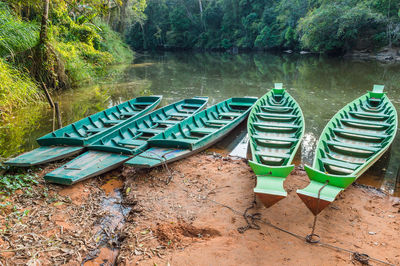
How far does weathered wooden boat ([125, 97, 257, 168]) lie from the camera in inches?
235

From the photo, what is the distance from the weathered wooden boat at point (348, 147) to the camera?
397 cm

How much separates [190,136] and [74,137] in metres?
3.05

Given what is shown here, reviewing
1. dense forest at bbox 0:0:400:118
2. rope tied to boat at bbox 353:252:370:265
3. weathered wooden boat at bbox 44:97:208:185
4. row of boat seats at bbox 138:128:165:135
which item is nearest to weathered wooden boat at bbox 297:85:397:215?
rope tied to boat at bbox 353:252:370:265

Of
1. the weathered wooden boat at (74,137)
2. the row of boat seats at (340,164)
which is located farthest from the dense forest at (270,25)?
the weathered wooden boat at (74,137)

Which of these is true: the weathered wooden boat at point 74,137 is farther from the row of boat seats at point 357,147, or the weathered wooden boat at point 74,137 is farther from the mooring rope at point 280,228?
the row of boat seats at point 357,147

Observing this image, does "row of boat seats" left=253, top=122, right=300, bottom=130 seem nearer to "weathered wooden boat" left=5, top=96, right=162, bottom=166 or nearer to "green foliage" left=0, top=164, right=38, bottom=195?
"weathered wooden boat" left=5, top=96, right=162, bottom=166

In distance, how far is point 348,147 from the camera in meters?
5.90

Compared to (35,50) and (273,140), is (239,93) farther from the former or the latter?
(35,50)

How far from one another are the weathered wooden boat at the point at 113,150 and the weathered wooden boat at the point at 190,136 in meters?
0.34

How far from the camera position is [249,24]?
3984 centimetres

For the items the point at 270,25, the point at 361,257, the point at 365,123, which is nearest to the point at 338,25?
the point at 270,25

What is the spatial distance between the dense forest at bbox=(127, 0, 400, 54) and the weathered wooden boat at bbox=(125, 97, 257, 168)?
21343mm

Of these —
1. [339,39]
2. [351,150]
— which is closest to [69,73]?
[351,150]

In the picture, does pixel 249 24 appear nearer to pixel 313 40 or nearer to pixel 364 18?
pixel 313 40
